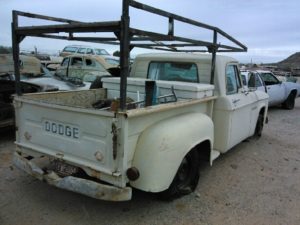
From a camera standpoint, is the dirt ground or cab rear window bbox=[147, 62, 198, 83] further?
cab rear window bbox=[147, 62, 198, 83]

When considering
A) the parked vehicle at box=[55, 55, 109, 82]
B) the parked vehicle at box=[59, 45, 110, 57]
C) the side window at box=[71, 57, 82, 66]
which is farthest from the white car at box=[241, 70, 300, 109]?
the parked vehicle at box=[59, 45, 110, 57]

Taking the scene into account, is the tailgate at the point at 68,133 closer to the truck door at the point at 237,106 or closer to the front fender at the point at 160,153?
the front fender at the point at 160,153

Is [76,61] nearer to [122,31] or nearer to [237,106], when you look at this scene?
[237,106]

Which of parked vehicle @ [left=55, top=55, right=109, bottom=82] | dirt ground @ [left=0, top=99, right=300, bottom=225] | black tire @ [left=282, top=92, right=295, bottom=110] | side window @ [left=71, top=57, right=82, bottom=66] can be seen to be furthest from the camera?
side window @ [left=71, top=57, right=82, bottom=66]

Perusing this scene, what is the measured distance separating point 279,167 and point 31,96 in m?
4.06

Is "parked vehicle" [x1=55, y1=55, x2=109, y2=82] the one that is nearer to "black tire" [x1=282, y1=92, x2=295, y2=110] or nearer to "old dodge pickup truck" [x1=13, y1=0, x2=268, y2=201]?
"black tire" [x1=282, y1=92, x2=295, y2=110]

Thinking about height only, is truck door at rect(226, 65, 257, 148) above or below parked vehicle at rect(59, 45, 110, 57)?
below

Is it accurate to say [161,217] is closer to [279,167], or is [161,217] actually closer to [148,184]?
[148,184]

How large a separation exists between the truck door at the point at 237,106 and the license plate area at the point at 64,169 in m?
2.48

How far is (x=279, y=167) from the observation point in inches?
211

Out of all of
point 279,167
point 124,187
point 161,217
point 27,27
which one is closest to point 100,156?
point 124,187

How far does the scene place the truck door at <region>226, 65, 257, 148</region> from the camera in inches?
196

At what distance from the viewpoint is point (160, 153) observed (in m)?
3.20

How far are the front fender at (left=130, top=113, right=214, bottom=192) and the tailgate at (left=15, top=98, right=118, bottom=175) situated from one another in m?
0.30
